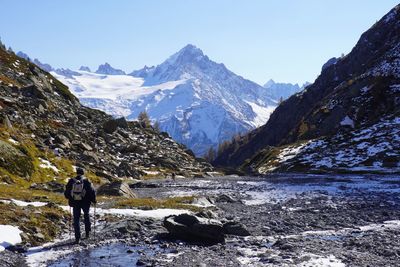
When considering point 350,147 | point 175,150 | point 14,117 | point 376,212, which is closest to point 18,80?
point 14,117

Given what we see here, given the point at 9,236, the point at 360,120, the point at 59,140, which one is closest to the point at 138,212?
the point at 9,236

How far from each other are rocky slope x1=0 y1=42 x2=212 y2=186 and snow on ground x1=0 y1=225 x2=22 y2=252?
74.6 ft

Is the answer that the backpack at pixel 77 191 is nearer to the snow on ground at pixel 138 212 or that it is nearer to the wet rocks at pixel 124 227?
the wet rocks at pixel 124 227

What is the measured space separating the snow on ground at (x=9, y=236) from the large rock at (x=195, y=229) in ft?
23.1

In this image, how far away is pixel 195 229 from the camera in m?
21.1

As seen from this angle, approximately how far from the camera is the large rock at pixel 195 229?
20.9 m

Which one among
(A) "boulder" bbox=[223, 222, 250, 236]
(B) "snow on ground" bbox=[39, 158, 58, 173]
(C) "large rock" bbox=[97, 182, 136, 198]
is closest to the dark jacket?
(A) "boulder" bbox=[223, 222, 250, 236]

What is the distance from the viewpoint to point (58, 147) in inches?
2586

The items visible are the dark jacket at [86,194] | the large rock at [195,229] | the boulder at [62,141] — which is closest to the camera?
the large rock at [195,229]

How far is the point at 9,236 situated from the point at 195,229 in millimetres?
8483

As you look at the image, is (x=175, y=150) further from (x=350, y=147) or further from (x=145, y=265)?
(x=145, y=265)

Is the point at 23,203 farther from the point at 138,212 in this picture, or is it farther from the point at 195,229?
the point at 195,229

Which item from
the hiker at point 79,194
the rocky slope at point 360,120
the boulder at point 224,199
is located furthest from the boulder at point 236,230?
the rocky slope at point 360,120

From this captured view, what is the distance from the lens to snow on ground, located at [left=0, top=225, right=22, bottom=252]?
18.5 meters
